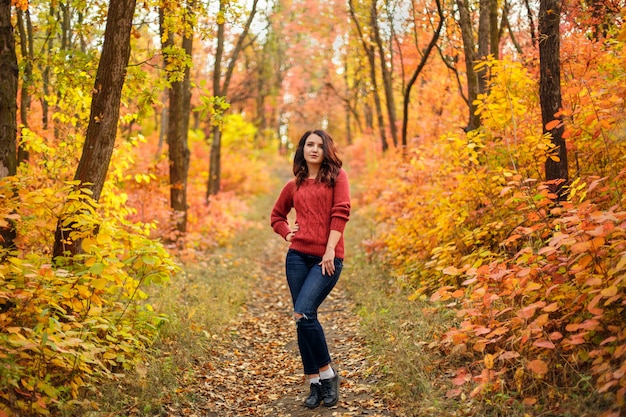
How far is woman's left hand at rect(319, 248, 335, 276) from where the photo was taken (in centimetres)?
438

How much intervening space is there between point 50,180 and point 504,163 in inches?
246

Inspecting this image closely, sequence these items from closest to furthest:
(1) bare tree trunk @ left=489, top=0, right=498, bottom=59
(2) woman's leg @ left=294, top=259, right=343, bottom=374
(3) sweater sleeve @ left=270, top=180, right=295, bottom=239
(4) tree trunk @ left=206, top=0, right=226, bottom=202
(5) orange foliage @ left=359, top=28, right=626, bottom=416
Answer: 1. (5) orange foliage @ left=359, top=28, right=626, bottom=416
2. (2) woman's leg @ left=294, top=259, right=343, bottom=374
3. (3) sweater sleeve @ left=270, top=180, right=295, bottom=239
4. (1) bare tree trunk @ left=489, top=0, right=498, bottom=59
5. (4) tree trunk @ left=206, top=0, right=226, bottom=202

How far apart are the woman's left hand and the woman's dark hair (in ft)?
1.98

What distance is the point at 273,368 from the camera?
595cm

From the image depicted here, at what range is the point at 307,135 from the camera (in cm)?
481

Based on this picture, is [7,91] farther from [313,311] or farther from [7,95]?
[313,311]

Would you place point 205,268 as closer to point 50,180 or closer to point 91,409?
point 50,180

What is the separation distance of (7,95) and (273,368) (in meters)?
4.08

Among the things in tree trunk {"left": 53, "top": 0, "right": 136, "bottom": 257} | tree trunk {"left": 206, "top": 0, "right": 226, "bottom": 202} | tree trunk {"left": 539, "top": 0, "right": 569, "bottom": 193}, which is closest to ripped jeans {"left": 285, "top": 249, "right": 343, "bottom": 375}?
tree trunk {"left": 53, "top": 0, "right": 136, "bottom": 257}

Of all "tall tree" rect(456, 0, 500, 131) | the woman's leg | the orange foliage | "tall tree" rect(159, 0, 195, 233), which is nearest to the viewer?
the orange foliage

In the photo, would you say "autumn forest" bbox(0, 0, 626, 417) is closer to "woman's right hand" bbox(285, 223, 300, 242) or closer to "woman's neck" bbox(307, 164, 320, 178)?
"woman's right hand" bbox(285, 223, 300, 242)

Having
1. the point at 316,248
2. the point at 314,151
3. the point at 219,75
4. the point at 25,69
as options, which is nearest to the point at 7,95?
the point at 25,69

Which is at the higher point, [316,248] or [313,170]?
[313,170]

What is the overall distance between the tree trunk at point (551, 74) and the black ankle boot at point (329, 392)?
3030mm
